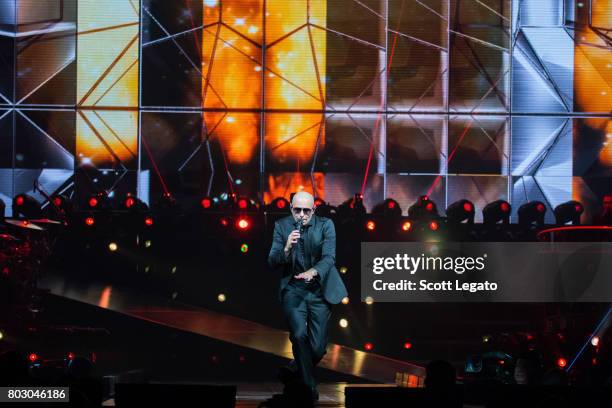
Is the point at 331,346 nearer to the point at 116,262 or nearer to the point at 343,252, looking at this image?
the point at 343,252

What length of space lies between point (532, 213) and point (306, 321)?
200 inches

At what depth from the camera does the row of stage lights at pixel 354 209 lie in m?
9.68

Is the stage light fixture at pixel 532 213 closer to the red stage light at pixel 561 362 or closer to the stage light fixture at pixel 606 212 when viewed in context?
the stage light fixture at pixel 606 212

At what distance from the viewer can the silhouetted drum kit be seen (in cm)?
823

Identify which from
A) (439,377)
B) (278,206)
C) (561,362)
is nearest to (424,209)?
(278,206)

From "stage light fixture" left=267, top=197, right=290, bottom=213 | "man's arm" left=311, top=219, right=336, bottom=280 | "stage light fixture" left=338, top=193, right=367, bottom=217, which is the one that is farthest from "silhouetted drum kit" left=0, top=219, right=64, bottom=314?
"man's arm" left=311, top=219, right=336, bottom=280

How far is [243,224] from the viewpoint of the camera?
980 cm

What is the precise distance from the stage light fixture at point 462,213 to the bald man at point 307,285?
4.60 meters

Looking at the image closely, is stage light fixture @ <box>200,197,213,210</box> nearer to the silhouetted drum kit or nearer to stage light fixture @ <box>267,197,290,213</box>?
stage light fixture @ <box>267,197,290,213</box>

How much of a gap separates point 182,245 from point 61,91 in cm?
199

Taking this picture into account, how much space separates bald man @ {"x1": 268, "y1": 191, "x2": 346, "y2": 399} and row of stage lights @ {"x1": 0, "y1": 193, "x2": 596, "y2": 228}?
4215mm

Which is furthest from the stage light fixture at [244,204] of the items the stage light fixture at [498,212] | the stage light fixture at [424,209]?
the stage light fixture at [498,212]

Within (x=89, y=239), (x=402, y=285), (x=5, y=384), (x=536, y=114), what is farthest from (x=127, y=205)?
(x=5, y=384)

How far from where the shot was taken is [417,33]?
1047 centimetres
